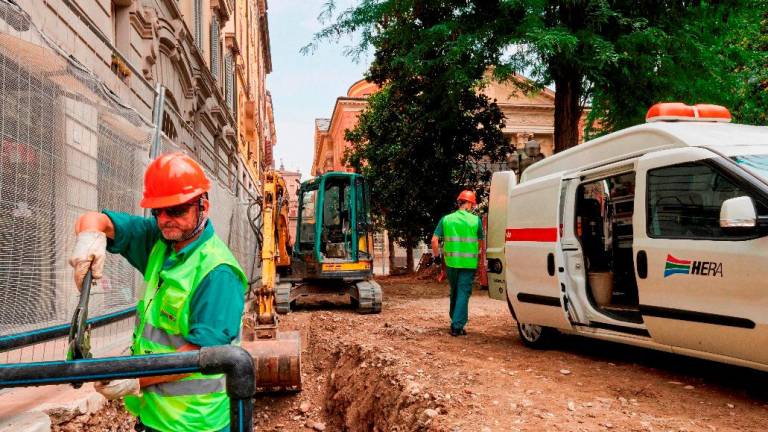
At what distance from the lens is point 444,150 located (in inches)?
811

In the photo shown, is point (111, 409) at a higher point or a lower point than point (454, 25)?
lower

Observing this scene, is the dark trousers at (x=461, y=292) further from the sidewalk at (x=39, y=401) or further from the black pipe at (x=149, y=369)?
the black pipe at (x=149, y=369)

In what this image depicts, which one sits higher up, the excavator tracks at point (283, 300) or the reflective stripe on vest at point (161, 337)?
the reflective stripe on vest at point (161, 337)

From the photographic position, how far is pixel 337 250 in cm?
1358

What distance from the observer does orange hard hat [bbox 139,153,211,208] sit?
7.44ft

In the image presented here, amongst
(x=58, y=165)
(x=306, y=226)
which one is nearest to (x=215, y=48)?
(x=306, y=226)

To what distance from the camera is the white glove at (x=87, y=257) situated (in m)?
2.21

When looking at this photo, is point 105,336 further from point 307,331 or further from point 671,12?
point 671,12

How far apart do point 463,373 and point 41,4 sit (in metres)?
4.92

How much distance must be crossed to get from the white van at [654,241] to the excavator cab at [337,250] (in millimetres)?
5328

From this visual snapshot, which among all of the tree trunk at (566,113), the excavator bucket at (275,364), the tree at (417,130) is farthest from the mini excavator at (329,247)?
the excavator bucket at (275,364)

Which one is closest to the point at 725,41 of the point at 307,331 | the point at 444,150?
the point at 444,150

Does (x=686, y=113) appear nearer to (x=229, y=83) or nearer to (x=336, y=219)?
(x=336, y=219)

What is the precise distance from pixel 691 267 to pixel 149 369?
4.34 m
